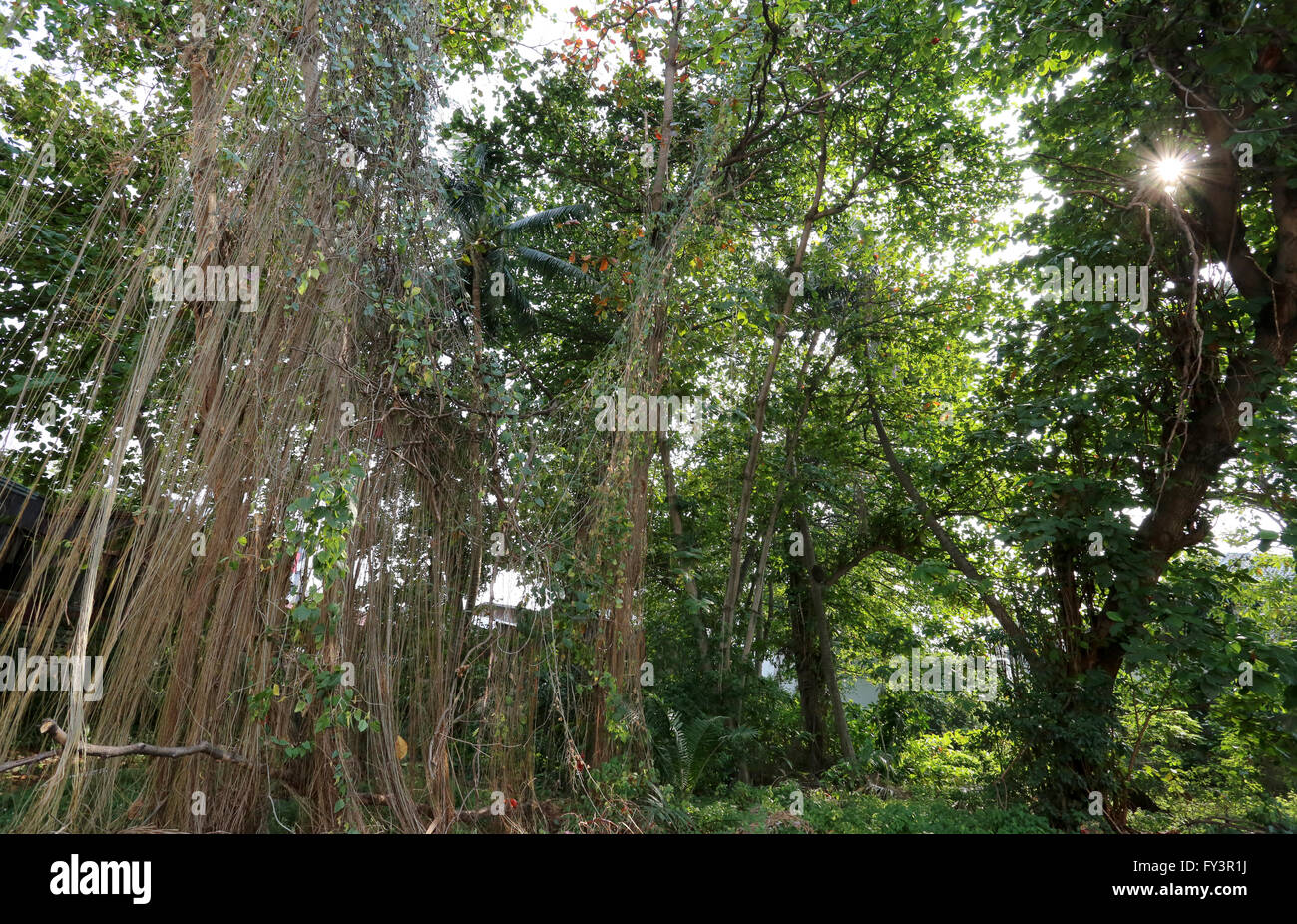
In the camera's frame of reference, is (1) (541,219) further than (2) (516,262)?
No

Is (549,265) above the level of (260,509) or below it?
above

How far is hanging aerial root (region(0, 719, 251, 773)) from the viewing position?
185 cm

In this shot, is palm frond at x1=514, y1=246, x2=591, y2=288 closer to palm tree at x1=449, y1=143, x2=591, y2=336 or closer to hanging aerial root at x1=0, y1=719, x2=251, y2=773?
palm tree at x1=449, y1=143, x2=591, y2=336

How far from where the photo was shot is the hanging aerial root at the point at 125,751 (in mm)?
1848

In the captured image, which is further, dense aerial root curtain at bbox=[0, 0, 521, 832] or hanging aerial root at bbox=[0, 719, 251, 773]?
dense aerial root curtain at bbox=[0, 0, 521, 832]

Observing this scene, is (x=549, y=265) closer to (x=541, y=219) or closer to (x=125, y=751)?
(x=541, y=219)

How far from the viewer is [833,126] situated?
19.4ft

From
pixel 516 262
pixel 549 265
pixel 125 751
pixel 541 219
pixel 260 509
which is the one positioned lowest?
pixel 125 751

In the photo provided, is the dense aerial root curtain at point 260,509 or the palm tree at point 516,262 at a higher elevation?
the palm tree at point 516,262

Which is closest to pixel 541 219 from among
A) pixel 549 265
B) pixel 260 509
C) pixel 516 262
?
pixel 549 265

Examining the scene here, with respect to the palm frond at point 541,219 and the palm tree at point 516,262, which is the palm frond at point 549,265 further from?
the palm frond at point 541,219

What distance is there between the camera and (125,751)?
6.72 ft

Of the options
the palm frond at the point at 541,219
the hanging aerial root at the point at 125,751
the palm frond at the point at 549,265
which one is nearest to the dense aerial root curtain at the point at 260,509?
the hanging aerial root at the point at 125,751

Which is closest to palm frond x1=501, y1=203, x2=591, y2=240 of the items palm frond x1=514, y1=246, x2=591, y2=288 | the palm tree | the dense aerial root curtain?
the palm tree
